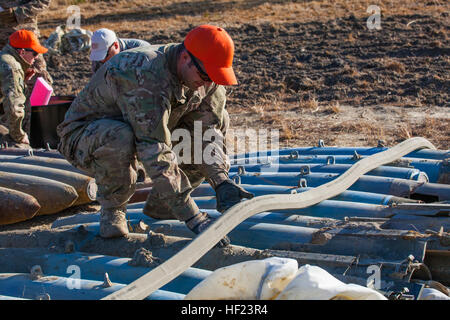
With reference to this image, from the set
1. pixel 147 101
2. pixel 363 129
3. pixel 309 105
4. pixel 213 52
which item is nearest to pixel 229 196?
pixel 147 101

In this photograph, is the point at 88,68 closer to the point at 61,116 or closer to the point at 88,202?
the point at 61,116

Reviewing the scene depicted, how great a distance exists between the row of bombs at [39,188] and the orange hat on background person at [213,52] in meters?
2.61

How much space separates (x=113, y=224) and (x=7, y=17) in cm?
662

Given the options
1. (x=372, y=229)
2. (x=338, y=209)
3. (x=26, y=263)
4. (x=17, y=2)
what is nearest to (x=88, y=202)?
(x=26, y=263)

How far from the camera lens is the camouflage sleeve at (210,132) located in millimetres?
4301

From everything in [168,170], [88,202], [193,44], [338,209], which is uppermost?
[193,44]

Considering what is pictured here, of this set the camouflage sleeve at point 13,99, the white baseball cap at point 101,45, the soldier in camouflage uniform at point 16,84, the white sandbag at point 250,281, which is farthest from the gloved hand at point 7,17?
the white sandbag at point 250,281

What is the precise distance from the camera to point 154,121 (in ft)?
12.5

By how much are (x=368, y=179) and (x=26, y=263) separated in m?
2.43

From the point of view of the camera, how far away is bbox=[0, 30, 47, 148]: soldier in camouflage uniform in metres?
7.31

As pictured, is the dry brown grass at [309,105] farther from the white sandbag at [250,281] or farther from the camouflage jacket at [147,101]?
the white sandbag at [250,281]

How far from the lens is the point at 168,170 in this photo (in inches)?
151

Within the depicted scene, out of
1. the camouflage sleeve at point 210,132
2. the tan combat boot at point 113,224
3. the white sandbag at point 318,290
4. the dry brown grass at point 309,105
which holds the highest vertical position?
the camouflage sleeve at point 210,132

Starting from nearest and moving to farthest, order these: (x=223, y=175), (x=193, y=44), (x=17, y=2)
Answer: (x=193, y=44) → (x=223, y=175) → (x=17, y=2)
